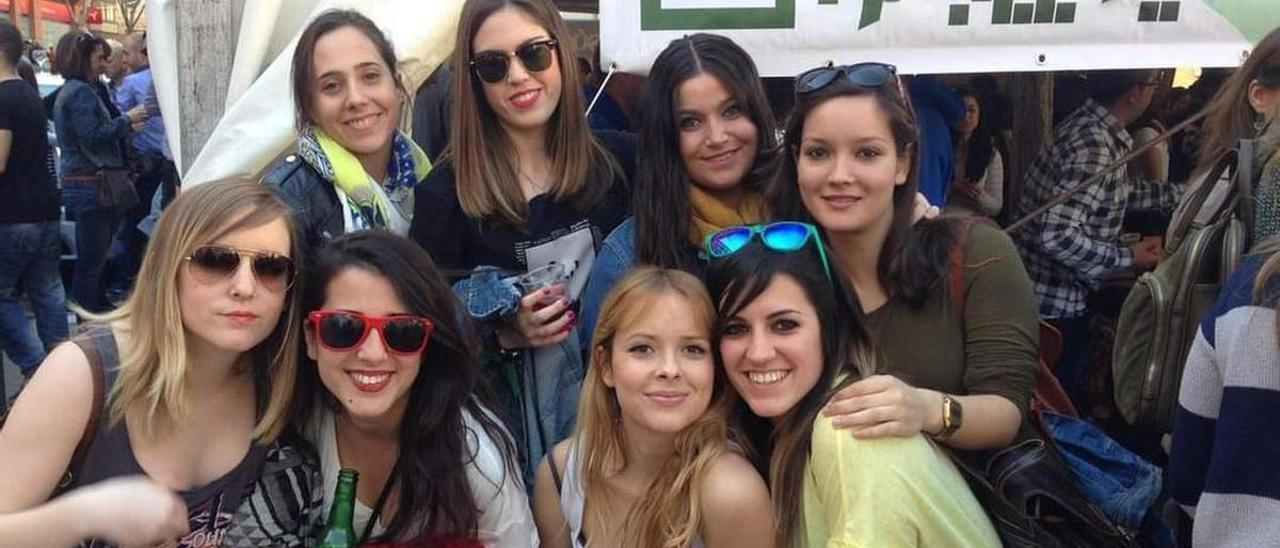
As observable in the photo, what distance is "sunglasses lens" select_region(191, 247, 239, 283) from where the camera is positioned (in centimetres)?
248

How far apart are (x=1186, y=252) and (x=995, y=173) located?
2380 mm

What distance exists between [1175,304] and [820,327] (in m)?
0.87

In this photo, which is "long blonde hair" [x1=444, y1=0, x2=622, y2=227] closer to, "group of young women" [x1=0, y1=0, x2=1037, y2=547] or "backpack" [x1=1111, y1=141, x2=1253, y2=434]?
"group of young women" [x1=0, y1=0, x2=1037, y2=547]

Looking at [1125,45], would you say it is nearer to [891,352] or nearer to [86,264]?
[891,352]

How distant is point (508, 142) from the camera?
326 centimetres

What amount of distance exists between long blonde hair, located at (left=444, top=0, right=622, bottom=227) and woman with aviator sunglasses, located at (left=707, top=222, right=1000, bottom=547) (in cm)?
67

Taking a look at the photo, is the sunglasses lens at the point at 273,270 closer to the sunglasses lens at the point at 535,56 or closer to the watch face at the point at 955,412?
the sunglasses lens at the point at 535,56

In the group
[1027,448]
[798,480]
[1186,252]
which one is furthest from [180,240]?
[1186,252]

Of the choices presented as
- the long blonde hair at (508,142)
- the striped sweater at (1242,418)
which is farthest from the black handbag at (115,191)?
the striped sweater at (1242,418)

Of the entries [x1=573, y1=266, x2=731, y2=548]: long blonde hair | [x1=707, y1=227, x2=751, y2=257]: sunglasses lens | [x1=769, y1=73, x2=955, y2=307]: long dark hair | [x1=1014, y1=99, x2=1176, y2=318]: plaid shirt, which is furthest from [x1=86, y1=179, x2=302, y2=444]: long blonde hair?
[x1=1014, y1=99, x2=1176, y2=318]: plaid shirt

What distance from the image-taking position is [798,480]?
2.44 metres

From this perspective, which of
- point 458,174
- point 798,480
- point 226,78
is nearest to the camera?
point 798,480

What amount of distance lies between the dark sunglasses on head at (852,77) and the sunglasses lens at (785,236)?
0.35 meters

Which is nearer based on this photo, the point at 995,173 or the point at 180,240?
the point at 180,240
